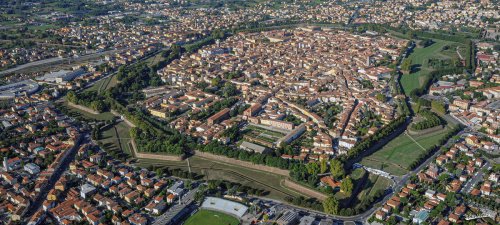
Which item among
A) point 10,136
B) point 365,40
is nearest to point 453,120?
point 365,40

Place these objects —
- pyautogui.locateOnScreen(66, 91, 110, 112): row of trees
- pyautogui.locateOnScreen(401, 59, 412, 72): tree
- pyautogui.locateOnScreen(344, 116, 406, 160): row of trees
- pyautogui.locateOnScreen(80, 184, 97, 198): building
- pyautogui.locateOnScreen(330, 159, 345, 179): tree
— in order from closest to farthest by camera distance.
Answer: pyautogui.locateOnScreen(80, 184, 97, 198): building → pyautogui.locateOnScreen(330, 159, 345, 179): tree → pyautogui.locateOnScreen(344, 116, 406, 160): row of trees → pyautogui.locateOnScreen(66, 91, 110, 112): row of trees → pyautogui.locateOnScreen(401, 59, 412, 72): tree

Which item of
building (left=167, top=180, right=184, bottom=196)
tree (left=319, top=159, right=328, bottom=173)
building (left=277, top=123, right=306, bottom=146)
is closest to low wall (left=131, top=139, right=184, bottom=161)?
building (left=167, top=180, right=184, bottom=196)

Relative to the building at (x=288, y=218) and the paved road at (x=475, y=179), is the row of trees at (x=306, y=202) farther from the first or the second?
the paved road at (x=475, y=179)

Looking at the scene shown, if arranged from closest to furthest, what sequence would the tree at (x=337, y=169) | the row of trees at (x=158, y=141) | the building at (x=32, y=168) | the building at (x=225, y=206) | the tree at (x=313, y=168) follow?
the building at (x=225, y=206) → the tree at (x=337, y=169) → the tree at (x=313, y=168) → the building at (x=32, y=168) → the row of trees at (x=158, y=141)

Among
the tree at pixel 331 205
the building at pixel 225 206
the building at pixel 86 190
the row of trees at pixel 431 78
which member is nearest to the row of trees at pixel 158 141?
the building at pixel 86 190

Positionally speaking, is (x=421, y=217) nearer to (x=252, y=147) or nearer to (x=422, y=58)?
(x=252, y=147)

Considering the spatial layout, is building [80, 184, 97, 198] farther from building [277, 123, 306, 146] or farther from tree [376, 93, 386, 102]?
tree [376, 93, 386, 102]
